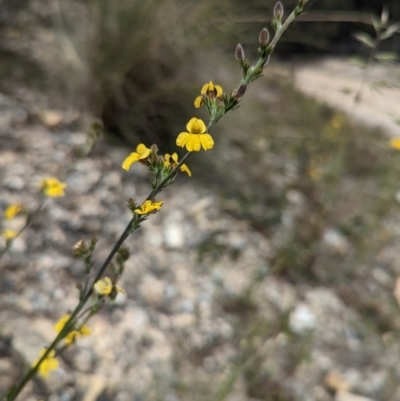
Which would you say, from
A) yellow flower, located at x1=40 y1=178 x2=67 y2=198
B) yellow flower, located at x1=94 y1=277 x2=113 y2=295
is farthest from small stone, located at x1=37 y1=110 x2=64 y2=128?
yellow flower, located at x1=94 y1=277 x2=113 y2=295

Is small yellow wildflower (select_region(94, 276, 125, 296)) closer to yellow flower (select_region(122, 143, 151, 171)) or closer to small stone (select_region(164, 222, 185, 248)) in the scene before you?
yellow flower (select_region(122, 143, 151, 171))

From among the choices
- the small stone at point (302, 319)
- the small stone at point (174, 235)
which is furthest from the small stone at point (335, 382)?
the small stone at point (174, 235)

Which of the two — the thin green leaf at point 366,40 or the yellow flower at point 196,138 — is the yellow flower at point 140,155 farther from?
the thin green leaf at point 366,40

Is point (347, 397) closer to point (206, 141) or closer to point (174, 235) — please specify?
point (174, 235)

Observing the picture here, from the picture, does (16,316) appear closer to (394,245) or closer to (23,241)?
(23,241)

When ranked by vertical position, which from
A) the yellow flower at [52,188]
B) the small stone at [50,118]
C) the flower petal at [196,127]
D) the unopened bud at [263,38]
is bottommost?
the small stone at [50,118]

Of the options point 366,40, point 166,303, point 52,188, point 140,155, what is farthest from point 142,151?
point 166,303
